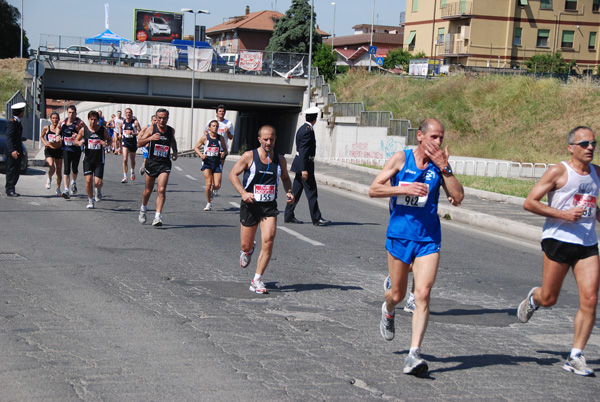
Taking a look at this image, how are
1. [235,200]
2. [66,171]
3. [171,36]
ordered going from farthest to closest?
[171,36] → [235,200] → [66,171]

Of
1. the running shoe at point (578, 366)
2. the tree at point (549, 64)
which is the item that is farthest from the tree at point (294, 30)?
the running shoe at point (578, 366)

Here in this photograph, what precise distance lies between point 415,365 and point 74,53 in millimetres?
42396

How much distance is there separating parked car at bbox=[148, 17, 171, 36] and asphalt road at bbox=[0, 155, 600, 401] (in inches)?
2728

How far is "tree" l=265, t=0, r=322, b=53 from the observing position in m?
73.6

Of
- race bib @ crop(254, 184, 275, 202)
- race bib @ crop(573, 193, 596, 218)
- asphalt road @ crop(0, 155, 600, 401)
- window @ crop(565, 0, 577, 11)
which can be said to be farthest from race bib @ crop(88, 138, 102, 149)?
window @ crop(565, 0, 577, 11)

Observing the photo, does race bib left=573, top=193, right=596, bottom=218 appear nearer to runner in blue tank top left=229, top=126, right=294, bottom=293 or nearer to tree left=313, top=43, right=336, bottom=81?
runner in blue tank top left=229, top=126, right=294, bottom=293

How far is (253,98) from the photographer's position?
47.7 meters

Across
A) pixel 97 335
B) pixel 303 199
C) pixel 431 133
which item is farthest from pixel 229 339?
pixel 303 199

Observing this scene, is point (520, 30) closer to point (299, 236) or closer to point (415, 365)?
point (299, 236)

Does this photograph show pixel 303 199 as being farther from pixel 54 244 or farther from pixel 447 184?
pixel 447 184

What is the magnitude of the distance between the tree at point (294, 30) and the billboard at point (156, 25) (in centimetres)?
1099

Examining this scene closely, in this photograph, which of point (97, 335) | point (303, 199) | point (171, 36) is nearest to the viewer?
point (97, 335)

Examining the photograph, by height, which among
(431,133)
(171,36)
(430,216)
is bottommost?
(430,216)

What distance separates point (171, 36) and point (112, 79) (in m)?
34.8
